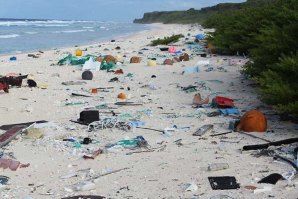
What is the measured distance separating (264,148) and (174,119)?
156 centimetres

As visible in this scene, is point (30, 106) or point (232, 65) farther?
point (232, 65)

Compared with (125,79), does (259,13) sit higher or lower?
higher

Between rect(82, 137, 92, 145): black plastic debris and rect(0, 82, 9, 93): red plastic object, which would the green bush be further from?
rect(0, 82, 9, 93): red plastic object

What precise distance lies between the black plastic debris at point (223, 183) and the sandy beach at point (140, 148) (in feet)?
0.13

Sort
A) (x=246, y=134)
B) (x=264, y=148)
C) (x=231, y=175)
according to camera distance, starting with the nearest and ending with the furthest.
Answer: (x=231, y=175) → (x=264, y=148) → (x=246, y=134)

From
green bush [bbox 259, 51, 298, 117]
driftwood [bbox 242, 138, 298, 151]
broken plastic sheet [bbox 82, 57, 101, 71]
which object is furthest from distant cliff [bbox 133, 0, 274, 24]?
driftwood [bbox 242, 138, 298, 151]

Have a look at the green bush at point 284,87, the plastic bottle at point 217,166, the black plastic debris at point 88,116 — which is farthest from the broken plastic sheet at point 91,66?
the plastic bottle at point 217,166

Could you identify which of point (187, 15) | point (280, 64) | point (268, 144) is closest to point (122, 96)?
point (280, 64)

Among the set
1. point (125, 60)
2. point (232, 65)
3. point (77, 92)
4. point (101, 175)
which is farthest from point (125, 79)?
point (101, 175)

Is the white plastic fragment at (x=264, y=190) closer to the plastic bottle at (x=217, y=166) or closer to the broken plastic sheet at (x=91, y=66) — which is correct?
the plastic bottle at (x=217, y=166)

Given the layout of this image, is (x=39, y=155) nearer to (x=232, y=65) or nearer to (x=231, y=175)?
(x=231, y=175)

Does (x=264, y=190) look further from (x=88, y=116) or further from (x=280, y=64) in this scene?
(x=88, y=116)

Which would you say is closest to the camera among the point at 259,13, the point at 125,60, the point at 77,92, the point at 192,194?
the point at 192,194

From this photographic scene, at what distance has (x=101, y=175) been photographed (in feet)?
11.8
